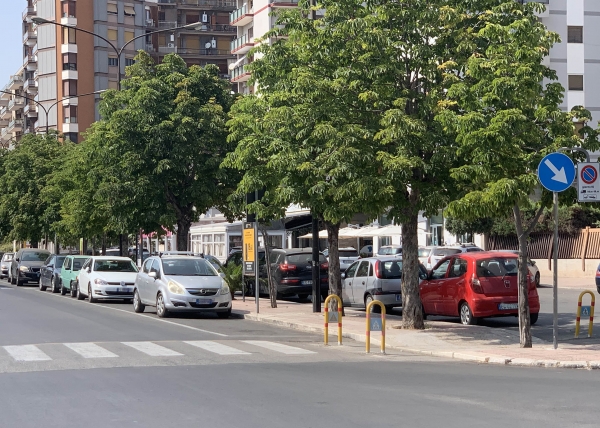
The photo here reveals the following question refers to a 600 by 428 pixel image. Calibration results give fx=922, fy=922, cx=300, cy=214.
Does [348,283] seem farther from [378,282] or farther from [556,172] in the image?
[556,172]

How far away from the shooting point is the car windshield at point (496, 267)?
67.2 ft

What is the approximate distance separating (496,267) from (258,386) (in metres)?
10.5

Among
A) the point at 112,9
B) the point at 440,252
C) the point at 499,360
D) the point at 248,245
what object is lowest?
the point at 499,360

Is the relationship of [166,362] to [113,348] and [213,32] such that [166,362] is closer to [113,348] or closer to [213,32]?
[113,348]

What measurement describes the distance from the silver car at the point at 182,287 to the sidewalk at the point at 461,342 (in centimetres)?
121

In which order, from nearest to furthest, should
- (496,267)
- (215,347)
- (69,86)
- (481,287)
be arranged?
(215,347), (481,287), (496,267), (69,86)

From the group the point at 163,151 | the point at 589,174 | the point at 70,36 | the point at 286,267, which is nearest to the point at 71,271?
the point at 163,151

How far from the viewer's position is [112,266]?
105ft

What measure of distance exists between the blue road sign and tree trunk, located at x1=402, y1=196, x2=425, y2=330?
459 cm

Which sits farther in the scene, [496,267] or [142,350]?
[496,267]

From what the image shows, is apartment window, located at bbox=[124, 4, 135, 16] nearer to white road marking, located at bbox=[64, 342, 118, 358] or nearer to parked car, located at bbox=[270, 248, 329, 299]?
parked car, located at bbox=[270, 248, 329, 299]

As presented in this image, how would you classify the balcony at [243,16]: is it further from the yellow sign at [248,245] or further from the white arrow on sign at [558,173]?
the white arrow on sign at [558,173]

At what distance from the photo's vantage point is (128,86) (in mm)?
37469

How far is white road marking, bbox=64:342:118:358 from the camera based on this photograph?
14969mm
